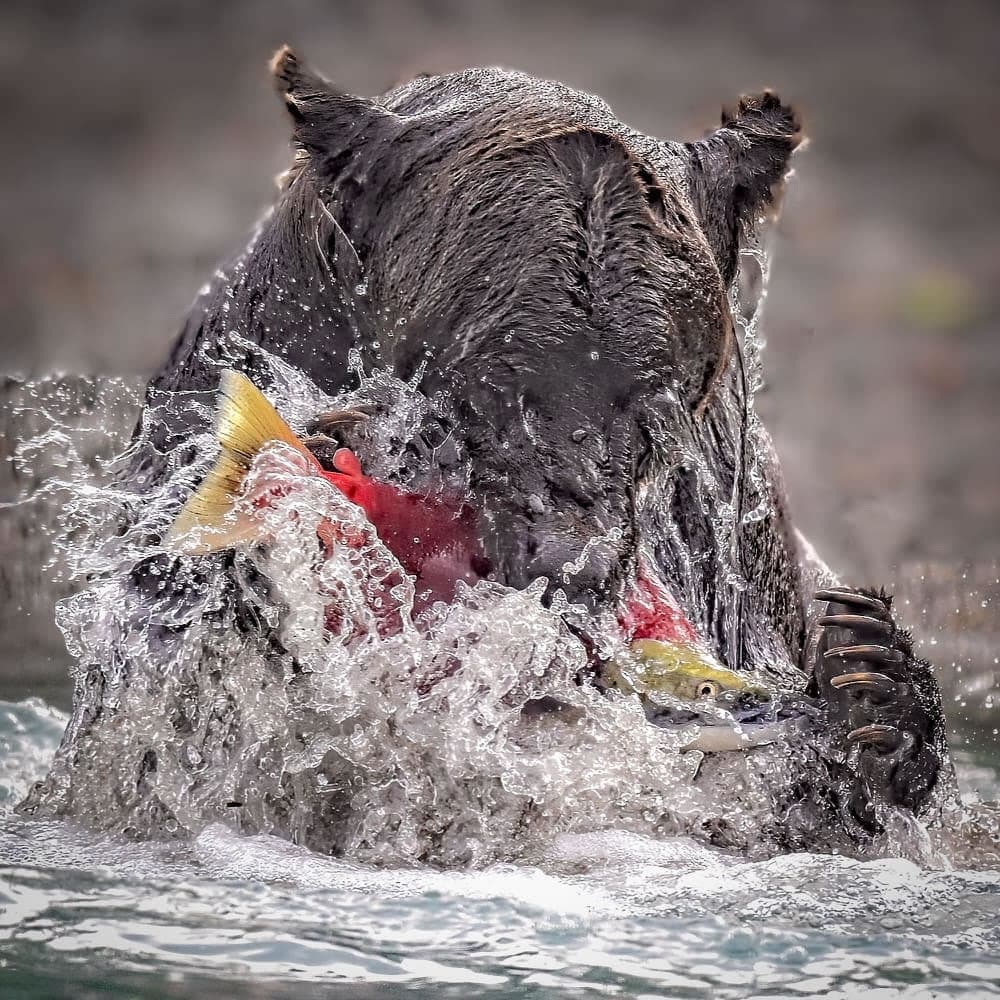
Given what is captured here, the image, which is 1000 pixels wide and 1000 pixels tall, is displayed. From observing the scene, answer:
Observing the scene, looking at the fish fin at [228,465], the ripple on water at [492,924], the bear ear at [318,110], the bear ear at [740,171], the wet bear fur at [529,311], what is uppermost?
the bear ear at [740,171]

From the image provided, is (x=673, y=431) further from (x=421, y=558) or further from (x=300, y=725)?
(x=300, y=725)

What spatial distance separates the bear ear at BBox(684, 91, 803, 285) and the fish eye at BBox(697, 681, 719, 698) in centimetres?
125

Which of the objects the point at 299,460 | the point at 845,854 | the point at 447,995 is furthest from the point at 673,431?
the point at 447,995

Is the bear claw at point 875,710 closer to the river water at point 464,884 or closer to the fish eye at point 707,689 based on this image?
the river water at point 464,884

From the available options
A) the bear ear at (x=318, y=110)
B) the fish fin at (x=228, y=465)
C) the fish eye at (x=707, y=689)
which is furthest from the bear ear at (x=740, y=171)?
the fish fin at (x=228, y=465)

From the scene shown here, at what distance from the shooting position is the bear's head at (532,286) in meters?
2.69

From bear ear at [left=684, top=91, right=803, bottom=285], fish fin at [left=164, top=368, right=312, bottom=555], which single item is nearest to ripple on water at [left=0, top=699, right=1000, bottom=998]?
fish fin at [left=164, top=368, right=312, bottom=555]

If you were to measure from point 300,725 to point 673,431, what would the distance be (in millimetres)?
925

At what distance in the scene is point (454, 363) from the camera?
9.14ft

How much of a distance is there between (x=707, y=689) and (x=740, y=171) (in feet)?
4.80

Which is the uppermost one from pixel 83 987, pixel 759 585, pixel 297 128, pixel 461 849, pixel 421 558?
pixel 297 128

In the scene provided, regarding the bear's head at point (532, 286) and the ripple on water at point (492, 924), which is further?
the bear's head at point (532, 286)

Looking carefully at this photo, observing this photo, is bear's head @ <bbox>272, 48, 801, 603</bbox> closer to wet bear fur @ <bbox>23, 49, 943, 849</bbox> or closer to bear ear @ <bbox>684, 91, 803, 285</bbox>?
wet bear fur @ <bbox>23, 49, 943, 849</bbox>

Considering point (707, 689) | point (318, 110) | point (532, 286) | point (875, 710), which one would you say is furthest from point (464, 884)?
point (318, 110)
